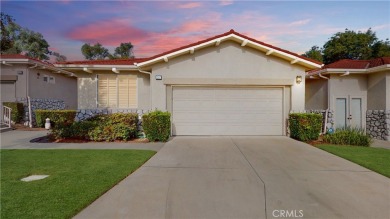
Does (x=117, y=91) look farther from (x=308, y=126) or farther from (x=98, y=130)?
(x=308, y=126)

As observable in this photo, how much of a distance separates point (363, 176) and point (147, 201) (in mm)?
4880

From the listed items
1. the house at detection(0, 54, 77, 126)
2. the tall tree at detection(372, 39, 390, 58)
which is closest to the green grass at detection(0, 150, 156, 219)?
the house at detection(0, 54, 77, 126)

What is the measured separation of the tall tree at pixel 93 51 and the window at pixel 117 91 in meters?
39.2

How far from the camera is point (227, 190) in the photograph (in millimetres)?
4230

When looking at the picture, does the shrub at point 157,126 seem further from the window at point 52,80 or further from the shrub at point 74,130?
the window at point 52,80

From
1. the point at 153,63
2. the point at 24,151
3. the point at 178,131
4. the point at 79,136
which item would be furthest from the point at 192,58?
the point at 24,151

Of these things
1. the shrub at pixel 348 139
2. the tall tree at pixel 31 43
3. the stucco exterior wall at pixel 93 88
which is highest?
the tall tree at pixel 31 43

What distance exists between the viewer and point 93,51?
46.5 meters

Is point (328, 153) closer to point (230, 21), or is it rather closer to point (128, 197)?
point (128, 197)

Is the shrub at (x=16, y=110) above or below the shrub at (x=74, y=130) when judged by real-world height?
above

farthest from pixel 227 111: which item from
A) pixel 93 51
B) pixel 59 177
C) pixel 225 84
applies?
pixel 93 51

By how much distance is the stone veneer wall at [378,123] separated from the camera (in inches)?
436

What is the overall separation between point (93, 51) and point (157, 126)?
4401cm

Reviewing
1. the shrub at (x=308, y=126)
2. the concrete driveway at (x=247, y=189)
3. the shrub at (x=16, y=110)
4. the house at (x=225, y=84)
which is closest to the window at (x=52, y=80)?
the shrub at (x=16, y=110)
